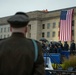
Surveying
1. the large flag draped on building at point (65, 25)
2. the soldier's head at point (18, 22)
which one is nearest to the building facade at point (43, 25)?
the large flag draped on building at point (65, 25)

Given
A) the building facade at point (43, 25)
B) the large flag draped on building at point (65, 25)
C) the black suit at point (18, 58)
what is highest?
the black suit at point (18, 58)

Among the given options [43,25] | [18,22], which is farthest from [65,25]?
[43,25]

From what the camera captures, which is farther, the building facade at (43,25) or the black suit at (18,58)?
the building facade at (43,25)

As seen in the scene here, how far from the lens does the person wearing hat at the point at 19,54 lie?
296 cm

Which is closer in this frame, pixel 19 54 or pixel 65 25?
pixel 19 54

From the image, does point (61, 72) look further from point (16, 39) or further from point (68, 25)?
Result: point (68, 25)

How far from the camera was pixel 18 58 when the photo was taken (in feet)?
9.75

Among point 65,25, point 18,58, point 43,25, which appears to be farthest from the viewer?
point 43,25

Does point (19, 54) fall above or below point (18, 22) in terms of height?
below

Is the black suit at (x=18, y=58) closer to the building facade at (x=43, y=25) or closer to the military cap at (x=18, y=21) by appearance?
the military cap at (x=18, y=21)

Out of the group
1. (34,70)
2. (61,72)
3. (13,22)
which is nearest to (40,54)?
(34,70)

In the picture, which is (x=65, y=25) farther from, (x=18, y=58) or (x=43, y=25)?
(x=43, y=25)

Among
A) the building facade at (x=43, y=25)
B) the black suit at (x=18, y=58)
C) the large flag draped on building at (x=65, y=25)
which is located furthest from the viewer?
the building facade at (x=43, y=25)

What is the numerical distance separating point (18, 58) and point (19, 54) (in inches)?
1.6
